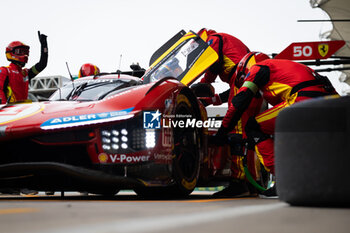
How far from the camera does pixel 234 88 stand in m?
5.82

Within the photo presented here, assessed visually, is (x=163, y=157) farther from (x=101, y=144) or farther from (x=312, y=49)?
(x=312, y=49)

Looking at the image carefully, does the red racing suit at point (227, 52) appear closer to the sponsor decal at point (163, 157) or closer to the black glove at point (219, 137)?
the black glove at point (219, 137)

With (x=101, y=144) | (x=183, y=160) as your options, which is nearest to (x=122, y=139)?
(x=101, y=144)

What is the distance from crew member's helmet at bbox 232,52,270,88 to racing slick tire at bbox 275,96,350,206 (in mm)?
2440

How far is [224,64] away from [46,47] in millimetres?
3049

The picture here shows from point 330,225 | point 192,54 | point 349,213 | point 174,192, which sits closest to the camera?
point 330,225

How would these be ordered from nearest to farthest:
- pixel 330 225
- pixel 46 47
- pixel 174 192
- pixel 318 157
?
pixel 330 225, pixel 318 157, pixel 174 192, pixel 46 47

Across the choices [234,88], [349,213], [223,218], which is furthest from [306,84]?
[223,218]

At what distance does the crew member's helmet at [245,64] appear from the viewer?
545 centimetres

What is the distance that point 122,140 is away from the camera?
4.00 m

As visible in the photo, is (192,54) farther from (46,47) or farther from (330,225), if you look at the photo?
(330,225)

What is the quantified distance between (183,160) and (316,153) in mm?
1822

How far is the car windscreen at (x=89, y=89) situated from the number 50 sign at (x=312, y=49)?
8.46m
